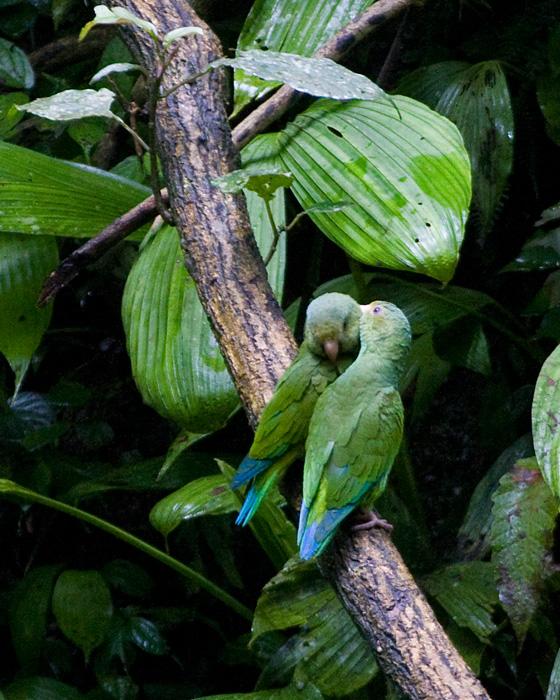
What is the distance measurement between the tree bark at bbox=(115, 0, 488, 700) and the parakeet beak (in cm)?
12

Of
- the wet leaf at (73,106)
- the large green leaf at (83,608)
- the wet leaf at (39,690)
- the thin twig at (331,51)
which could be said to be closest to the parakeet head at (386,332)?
the wet leaf at (73,106)

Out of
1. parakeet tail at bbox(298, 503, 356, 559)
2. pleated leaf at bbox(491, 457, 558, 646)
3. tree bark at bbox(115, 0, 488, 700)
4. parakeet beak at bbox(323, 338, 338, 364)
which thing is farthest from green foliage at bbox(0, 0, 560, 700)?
parakeet tail at bbox(298, 503, 356, 559)

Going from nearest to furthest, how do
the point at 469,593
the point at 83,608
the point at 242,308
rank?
the point at 242,308 → the point at 469,593 → the point at 83,608

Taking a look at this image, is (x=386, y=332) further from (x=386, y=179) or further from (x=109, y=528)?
(x=109, y=528)

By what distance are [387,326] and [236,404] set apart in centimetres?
45

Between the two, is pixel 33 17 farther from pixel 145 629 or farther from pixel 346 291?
pixel 145 629

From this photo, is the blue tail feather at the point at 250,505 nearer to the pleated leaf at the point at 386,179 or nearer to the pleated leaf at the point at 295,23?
the pleated leaf at the point at 386,179

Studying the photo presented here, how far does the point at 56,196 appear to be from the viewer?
2.22 meters

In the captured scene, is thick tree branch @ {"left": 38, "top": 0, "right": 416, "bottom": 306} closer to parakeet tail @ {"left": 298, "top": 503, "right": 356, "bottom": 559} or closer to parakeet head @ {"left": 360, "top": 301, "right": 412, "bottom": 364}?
parakeet head @ {"left": 360, "top": 301, "right": 412, "bottom": 364}

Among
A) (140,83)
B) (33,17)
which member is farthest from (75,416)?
(33,17)

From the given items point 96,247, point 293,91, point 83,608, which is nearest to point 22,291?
point 96,247

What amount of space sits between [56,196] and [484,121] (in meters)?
1.57

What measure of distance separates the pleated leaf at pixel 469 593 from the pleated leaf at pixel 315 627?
0.27 meters

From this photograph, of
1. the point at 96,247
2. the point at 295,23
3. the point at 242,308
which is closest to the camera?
the point at 242,308
